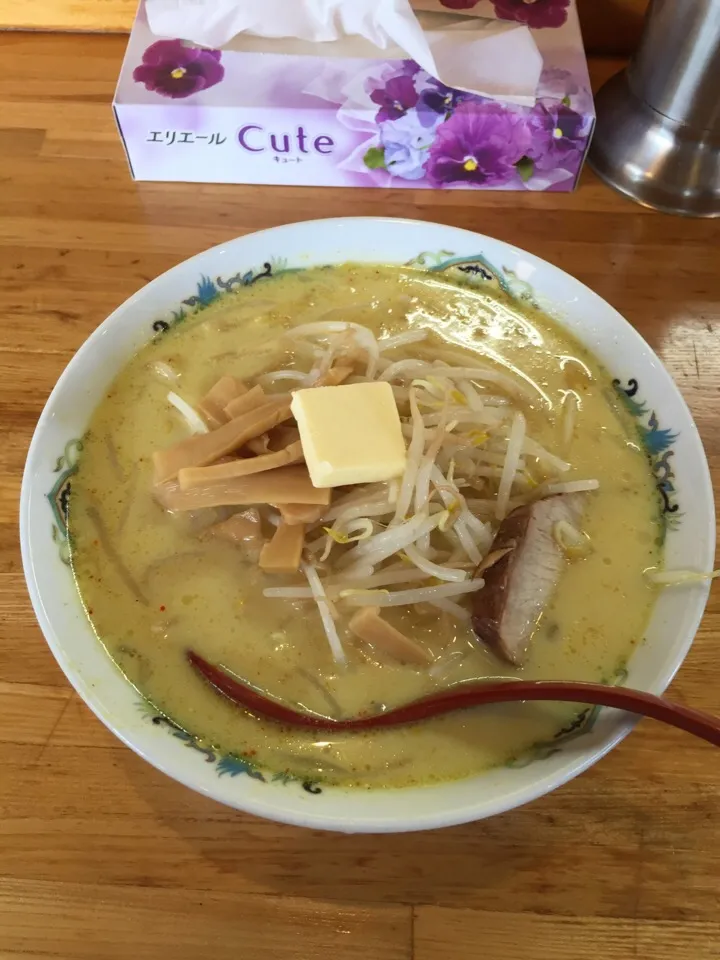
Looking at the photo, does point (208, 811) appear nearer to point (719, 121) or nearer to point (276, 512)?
point (276, 512)

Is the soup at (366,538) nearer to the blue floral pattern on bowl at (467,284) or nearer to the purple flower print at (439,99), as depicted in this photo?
the blue floral pattern on bowl at (467,284)

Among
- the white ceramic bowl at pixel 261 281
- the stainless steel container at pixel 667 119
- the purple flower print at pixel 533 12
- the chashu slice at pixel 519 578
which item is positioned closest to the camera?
the white ceramic bowl at pixel 261 281

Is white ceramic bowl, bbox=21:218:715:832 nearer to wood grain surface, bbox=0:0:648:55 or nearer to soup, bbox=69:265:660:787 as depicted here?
soup, bbox=69:265:660:787

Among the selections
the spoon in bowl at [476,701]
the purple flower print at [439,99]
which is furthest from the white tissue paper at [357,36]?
the spoon in bowl at [476,701]

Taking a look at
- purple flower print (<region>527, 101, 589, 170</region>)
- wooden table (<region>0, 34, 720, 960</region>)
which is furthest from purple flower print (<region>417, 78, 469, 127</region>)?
wooden table (<region>0, 34, 720, 960</region>)

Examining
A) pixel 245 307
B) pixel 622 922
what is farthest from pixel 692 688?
pixel 245 307

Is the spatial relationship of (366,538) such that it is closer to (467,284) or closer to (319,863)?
(319,863)
